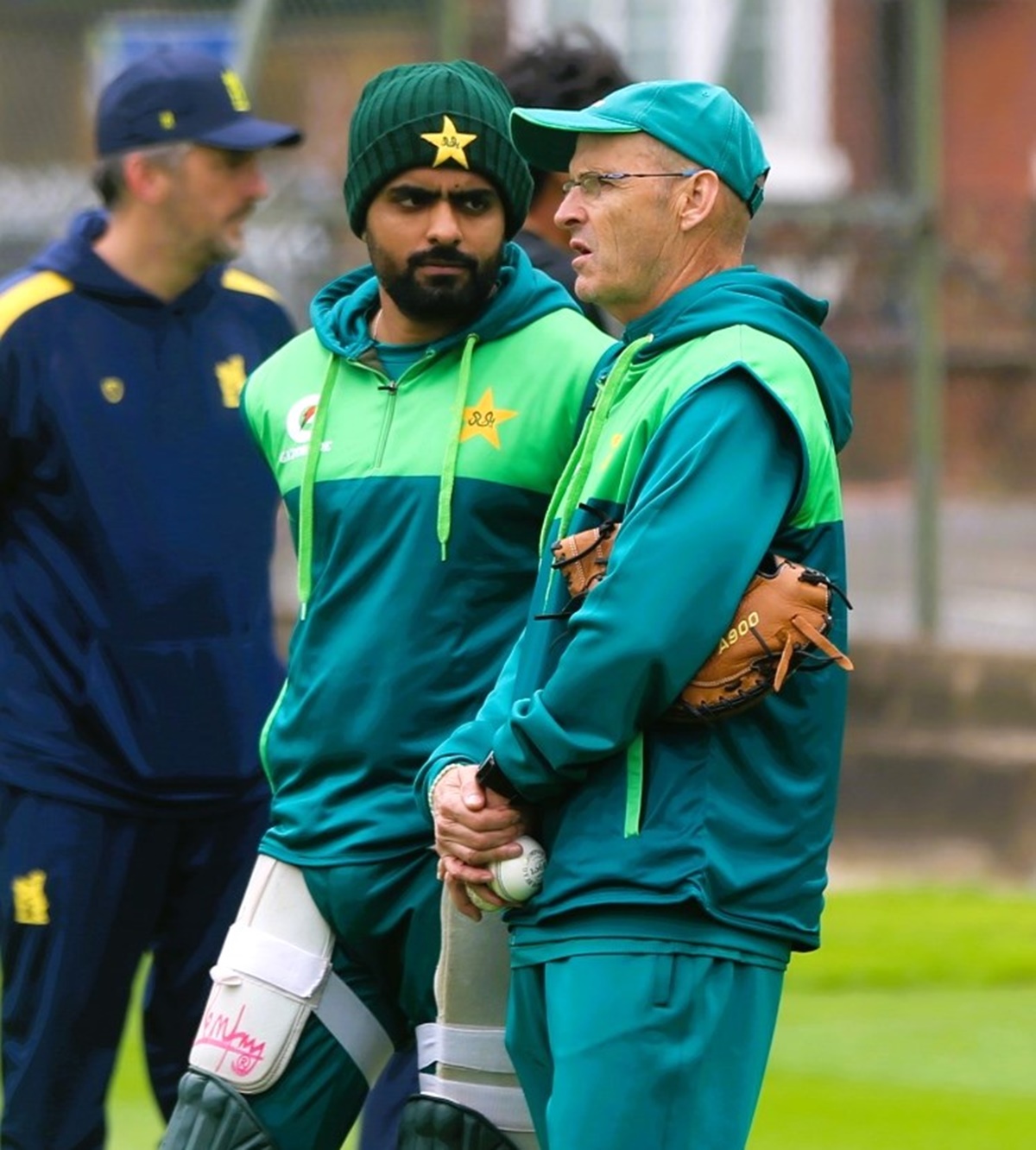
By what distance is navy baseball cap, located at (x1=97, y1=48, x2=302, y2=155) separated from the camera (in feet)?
19.2

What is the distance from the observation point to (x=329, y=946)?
4594 mm

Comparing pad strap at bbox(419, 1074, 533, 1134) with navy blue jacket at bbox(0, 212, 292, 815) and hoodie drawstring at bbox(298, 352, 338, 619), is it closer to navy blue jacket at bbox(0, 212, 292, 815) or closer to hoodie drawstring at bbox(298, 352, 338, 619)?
hoodie drawstring at bbox(298, 352, 338, 619)

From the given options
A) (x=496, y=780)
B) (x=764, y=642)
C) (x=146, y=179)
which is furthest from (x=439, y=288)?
(x=146, y=179)

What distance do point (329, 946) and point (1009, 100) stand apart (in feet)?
53.6

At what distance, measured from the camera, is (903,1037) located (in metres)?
7.88

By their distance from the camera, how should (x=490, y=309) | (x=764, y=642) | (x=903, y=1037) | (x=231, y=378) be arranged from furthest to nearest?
(x=903, y=1037) → (x=231, y=378) → (x=490, y=309) → (x=764, y=642)

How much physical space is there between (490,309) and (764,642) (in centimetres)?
116

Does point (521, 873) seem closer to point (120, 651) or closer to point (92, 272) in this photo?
point (120, 651)

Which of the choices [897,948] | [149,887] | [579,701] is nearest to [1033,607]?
[897,948]

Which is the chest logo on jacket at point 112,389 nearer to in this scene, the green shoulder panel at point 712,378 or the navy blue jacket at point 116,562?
the navy blue jacket at point 116,562

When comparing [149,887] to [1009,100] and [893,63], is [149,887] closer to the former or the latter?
A: [893,63]

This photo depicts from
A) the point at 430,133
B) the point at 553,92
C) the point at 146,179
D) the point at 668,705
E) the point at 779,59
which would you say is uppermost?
the point at 779,59

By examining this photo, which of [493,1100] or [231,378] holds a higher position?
[231,378]

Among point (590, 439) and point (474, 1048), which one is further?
point (474, 1048)
